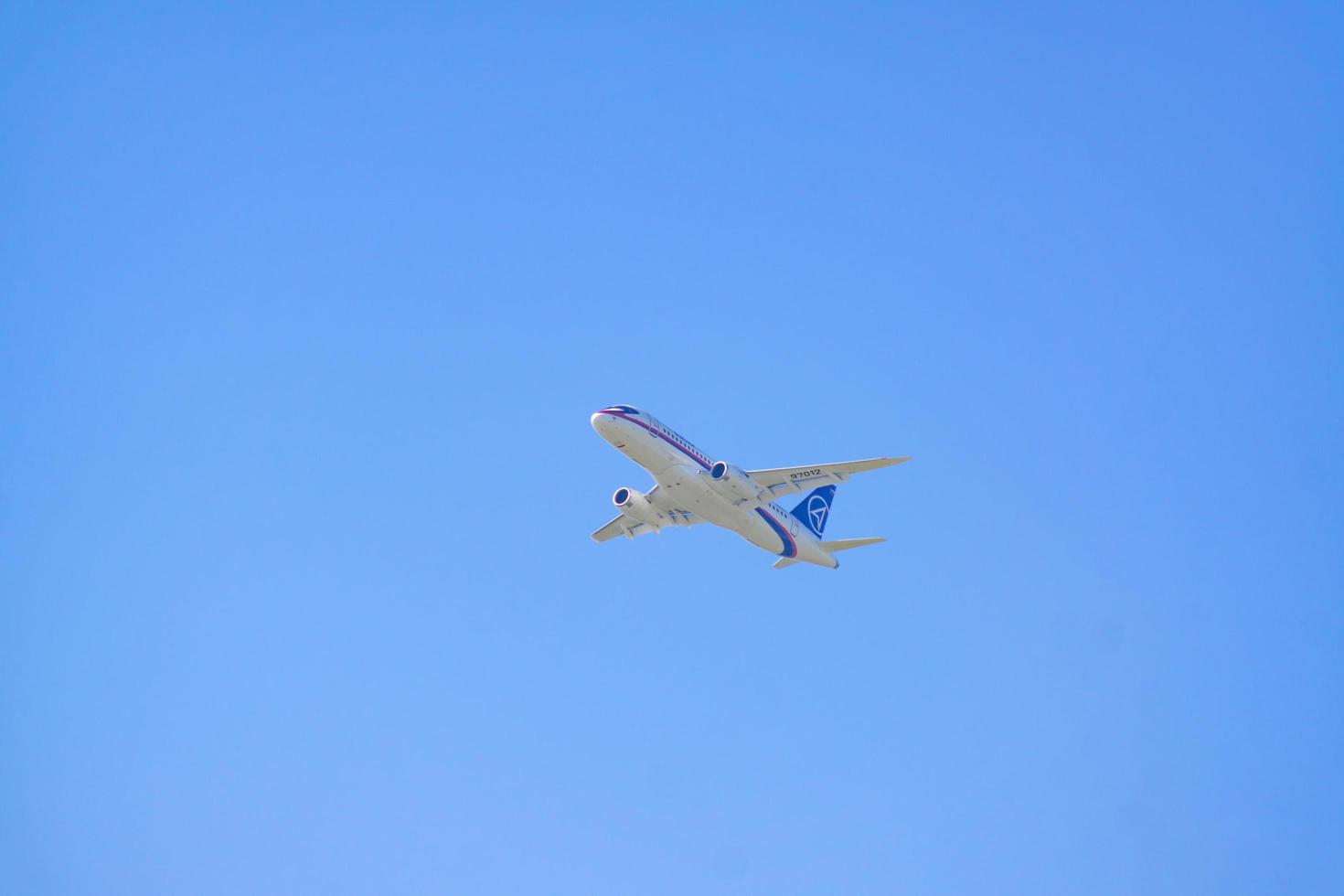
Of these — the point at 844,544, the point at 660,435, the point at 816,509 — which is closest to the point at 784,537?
the point at 844,544

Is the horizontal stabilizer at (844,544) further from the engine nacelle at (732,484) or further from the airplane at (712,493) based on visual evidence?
the engine nacelle at (732,484)

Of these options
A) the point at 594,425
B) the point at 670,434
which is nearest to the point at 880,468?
the point at 670,434

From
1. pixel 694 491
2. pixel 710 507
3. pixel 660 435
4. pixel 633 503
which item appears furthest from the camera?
pixel 633 503

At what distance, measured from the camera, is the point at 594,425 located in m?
45.6

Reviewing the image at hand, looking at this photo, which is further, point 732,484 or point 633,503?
point 633,503

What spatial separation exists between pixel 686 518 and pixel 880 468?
31.3 ft

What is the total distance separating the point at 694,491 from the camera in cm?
4859

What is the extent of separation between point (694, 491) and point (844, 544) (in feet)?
27.3

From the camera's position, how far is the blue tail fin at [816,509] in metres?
56.6

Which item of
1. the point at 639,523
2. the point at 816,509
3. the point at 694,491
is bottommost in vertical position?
the point at 694,491

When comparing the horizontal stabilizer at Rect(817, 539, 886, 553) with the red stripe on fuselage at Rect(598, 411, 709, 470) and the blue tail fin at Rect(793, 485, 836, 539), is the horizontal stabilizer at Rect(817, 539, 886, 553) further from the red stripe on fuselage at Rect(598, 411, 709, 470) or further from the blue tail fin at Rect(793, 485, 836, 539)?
the red stripe on fuselage at Rect(598, 411, 709, 470)

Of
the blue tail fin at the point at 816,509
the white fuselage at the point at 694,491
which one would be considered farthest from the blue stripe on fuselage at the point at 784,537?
the blue tail fin at the point at 816,509

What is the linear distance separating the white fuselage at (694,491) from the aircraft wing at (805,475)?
910mm

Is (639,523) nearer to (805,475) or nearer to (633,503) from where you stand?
(633,503)
